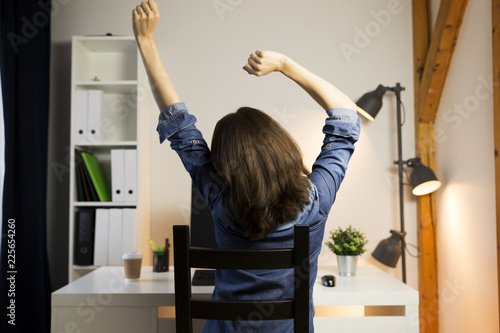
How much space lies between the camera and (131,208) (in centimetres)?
255

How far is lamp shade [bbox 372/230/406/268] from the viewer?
247 centimetres

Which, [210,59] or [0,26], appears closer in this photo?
[0,26]

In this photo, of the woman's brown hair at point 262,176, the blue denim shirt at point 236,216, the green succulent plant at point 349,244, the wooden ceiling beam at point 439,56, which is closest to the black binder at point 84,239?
the green succulent plant at point 349,244

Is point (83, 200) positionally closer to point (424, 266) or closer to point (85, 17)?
point (85, 17)

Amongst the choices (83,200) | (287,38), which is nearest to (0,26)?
(83,200)

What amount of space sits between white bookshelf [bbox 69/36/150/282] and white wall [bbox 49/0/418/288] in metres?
0.13

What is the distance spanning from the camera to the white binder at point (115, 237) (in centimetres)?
248

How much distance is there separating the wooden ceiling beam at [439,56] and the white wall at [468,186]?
0.13ft

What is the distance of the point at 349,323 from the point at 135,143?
150 centimetres

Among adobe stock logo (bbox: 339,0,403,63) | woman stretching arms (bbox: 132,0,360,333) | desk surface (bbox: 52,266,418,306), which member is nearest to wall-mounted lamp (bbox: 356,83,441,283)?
adobe stock logo (bbox: 339,0,403,63)

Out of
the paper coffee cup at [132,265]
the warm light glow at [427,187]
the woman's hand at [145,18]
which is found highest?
the woman's hand at [145,18]

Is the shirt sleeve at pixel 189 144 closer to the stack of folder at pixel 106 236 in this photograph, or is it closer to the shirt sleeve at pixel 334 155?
the shirt sleeve at pixel 334 155

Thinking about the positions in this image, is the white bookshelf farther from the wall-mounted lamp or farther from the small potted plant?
the wall-mounted lamp

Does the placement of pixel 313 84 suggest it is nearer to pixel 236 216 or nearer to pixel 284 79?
pixel 236 216
